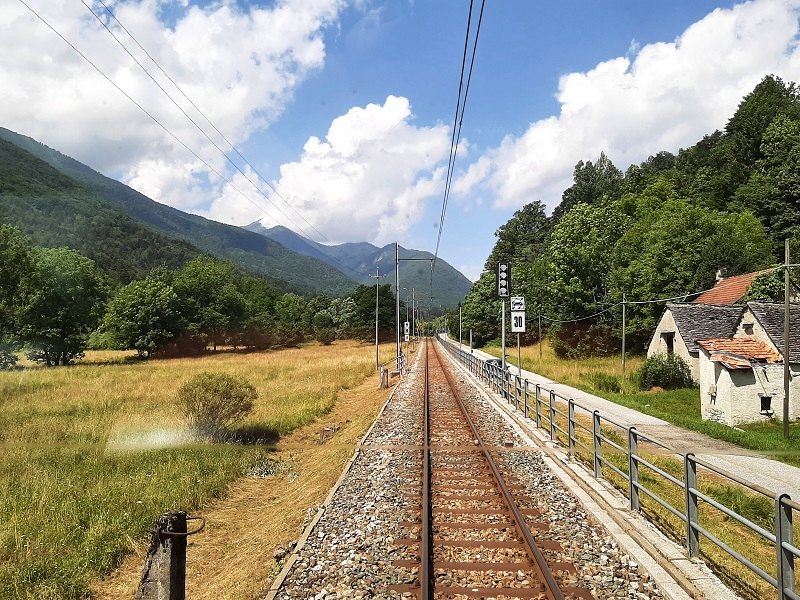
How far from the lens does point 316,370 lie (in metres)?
36.4

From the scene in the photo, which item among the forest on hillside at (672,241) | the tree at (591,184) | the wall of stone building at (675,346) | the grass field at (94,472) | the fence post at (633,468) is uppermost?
the tree at (591,184)

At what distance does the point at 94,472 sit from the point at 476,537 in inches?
310

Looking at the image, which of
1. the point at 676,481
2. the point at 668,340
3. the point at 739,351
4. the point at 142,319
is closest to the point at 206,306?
the point at 142,319

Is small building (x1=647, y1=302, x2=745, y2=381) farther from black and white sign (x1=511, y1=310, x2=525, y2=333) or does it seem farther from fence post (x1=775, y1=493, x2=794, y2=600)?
fence post (x1=775, y1=493, x2=794, y2=600)

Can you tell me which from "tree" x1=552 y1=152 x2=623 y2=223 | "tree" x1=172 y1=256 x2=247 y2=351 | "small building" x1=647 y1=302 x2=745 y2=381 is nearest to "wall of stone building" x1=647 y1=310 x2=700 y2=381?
"small building" x1=647 y1=302 x2=745 y2=381

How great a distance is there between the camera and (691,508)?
5633mm

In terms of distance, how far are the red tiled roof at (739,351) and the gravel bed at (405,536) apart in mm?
13604

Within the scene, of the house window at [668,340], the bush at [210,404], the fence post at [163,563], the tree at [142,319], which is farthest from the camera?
the tree at [142,319]

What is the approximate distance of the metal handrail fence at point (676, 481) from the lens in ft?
13.5

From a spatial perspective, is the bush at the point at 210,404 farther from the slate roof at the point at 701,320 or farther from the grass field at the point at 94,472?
the slate roof at the point at 701,320

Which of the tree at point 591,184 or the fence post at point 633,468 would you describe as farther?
the tree at point 591,184

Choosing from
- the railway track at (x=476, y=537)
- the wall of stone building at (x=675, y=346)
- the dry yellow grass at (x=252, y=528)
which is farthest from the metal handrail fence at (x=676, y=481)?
the wall of stone building at (x=675, y=346)

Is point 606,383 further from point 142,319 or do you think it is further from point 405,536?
point 142,319

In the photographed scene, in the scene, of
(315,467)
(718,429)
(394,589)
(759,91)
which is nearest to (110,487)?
(315,467)
